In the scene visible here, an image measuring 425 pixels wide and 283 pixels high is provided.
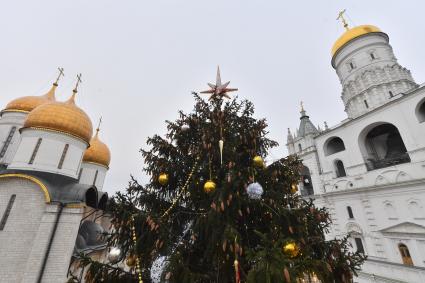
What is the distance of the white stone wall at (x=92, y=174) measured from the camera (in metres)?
18.0

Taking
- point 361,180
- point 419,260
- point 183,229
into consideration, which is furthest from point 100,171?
point 419,260

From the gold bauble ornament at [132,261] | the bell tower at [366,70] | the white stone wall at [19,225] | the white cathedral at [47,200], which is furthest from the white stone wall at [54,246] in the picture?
the bell tower at [366,70]

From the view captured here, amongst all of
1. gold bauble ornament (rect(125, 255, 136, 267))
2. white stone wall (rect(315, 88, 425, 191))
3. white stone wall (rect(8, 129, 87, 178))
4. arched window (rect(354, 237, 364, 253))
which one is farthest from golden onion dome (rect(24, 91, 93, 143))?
arched window (rect(354, 237, 364, 253))

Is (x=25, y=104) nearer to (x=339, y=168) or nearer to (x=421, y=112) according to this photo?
(x=339, y=168)

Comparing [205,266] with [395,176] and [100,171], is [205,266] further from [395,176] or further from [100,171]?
[395,176]

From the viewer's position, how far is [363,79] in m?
24.9

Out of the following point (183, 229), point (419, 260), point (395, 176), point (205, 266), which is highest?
point (395, 176)

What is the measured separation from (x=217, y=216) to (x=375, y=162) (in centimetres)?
2237

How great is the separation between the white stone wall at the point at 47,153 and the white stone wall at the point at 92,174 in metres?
5.53

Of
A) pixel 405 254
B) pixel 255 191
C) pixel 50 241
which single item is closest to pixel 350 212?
pixel 405 254

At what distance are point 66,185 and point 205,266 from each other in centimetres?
1086

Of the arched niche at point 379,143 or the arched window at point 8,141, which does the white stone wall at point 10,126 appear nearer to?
the arched window at point 8,141

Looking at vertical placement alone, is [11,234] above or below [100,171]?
below

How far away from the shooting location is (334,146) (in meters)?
24.9
